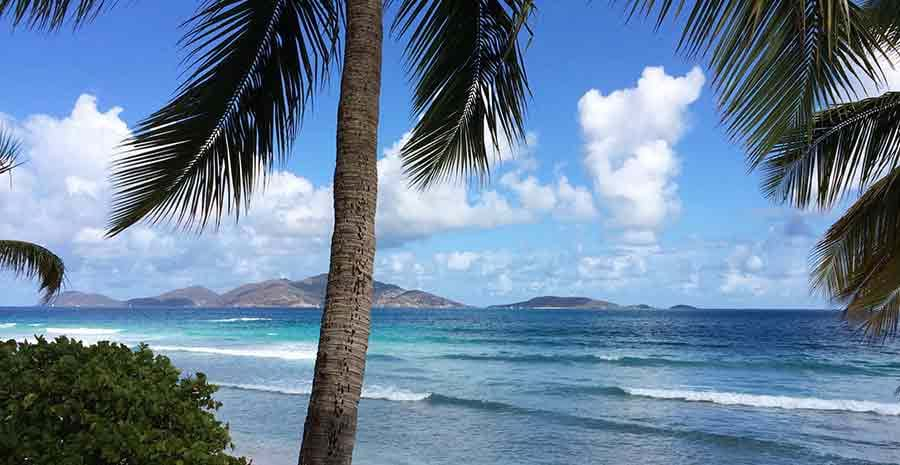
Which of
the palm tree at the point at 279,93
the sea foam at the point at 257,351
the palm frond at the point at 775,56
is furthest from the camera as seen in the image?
the sea foam at the point at 257,351

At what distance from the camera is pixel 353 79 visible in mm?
3145

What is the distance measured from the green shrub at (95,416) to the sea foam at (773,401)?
1775 cm

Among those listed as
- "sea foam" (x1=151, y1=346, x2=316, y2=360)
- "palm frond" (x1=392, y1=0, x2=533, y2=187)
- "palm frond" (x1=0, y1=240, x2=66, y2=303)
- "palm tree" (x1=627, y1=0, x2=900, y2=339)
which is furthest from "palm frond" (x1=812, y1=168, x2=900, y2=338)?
"sea foam" (x1=151, y1=346, x2=316, y2=360)

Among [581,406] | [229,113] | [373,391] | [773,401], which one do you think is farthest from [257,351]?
[229,113]

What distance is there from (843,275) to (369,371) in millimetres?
20207

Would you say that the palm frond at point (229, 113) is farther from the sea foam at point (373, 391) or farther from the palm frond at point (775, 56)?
the sea foam at point (373, 391)

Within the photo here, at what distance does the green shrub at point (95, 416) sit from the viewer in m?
2.76

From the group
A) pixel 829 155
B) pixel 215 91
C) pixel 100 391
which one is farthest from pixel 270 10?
pixel 829 155

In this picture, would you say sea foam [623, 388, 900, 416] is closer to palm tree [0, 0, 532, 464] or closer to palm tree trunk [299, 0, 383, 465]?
palm tree [0, 0, 532, 464]

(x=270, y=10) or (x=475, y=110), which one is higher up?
(x=270, y=10)

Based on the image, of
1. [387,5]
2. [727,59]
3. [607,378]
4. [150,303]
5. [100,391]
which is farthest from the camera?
[150,303]

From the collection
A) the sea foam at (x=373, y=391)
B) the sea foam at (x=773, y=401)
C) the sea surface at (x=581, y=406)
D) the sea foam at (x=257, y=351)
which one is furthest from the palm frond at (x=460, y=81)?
the sea foam at (x=257, y=351)

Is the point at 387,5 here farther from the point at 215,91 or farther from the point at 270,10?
the point at 215,91

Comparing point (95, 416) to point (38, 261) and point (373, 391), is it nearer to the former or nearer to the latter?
point (38, 261)
